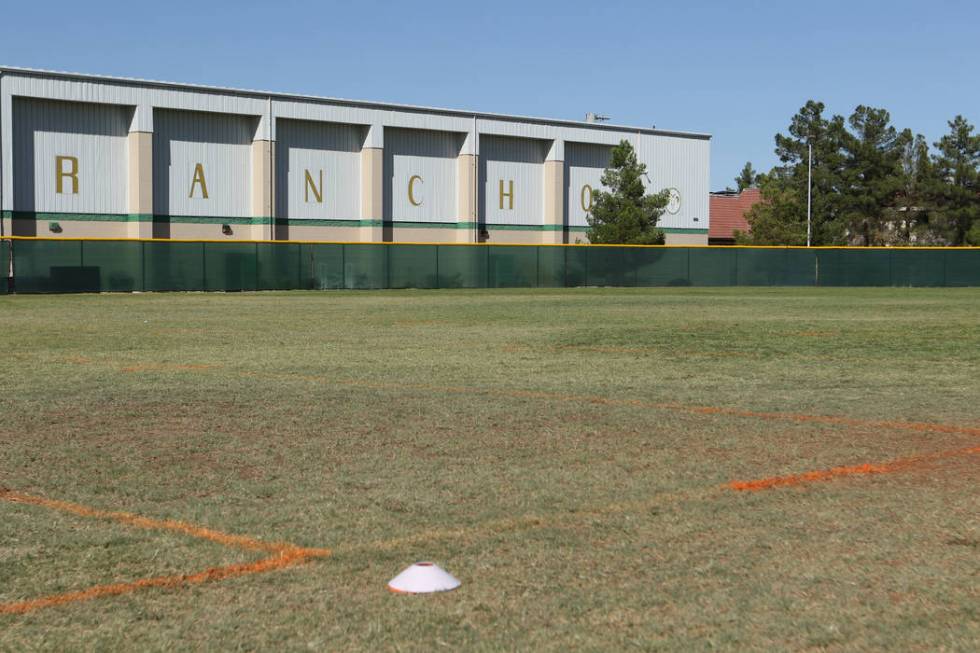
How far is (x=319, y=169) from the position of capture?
174ft

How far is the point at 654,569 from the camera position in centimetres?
405

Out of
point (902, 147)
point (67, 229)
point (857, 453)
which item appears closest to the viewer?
point (857, 453)

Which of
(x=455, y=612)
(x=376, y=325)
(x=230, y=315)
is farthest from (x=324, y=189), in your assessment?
(x=455, y=612)

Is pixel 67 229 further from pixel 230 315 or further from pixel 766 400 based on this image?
pixel 766 400

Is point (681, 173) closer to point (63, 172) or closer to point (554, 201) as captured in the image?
point (554, 201)

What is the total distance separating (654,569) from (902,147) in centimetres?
8247

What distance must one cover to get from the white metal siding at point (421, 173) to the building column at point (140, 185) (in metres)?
11.1

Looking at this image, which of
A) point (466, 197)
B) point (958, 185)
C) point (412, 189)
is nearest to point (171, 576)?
point (412, 189)

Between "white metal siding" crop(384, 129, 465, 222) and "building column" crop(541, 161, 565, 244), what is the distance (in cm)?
510

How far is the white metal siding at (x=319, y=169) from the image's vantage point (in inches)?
2040

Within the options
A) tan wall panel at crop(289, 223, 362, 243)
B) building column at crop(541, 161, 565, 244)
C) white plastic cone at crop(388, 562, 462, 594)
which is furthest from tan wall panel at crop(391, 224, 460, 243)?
white plastic cone at crop(388, 562, 462, 594)

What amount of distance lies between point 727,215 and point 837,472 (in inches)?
3160

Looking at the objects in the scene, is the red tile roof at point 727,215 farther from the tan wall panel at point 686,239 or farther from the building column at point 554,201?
the building column at point 554,201

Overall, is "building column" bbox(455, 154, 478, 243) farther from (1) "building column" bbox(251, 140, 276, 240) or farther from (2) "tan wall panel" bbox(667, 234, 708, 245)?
(2) "tan wall panel" bbox(667, 234, 708, 245)
